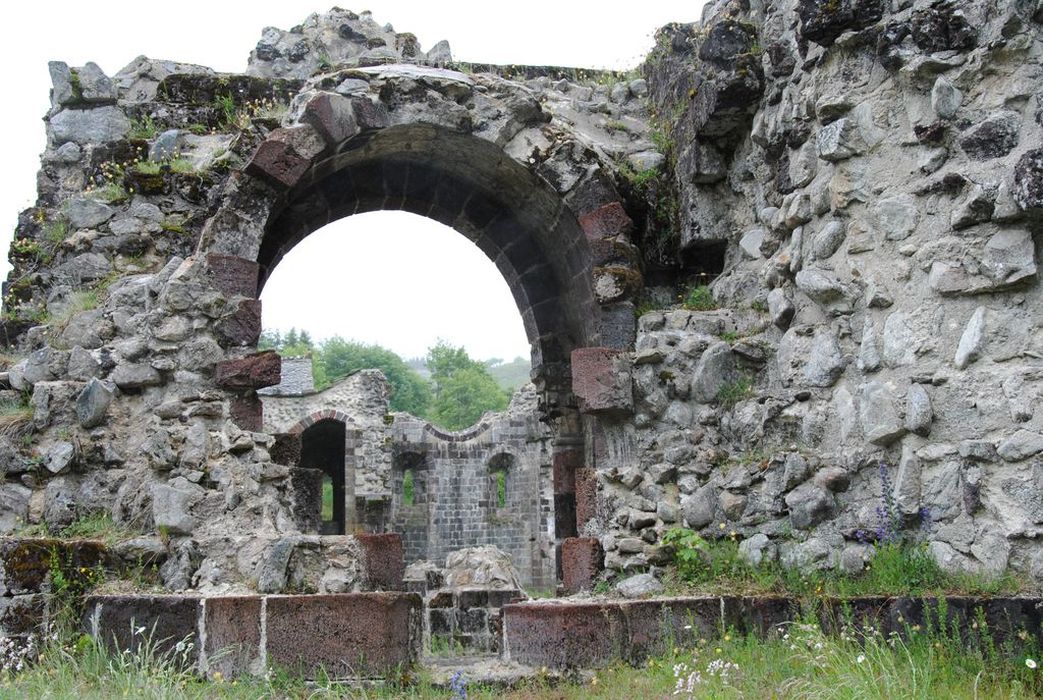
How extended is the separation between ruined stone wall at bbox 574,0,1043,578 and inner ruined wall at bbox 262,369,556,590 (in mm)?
14731

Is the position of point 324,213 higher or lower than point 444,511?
higher

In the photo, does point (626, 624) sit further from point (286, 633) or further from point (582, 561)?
point (286, 633)

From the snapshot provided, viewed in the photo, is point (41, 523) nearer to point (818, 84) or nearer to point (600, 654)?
point (600, 654)

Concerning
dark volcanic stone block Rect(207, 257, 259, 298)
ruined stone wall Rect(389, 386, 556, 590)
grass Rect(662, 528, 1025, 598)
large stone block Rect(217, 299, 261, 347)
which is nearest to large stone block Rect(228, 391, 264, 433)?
large stone block Rect(217, 299, 261, 347)

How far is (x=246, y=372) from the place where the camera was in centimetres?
669

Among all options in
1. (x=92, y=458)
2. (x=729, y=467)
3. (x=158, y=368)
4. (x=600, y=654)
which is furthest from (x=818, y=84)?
(x=92, y=458)

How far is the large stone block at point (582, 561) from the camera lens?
6.93 meters

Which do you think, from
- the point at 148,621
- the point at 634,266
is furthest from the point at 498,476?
the point at 148,621

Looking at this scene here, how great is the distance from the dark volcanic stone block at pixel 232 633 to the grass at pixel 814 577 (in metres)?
2.40

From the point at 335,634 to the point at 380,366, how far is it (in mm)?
48997

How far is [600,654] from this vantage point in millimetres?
5629

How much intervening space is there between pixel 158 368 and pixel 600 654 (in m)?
3.33

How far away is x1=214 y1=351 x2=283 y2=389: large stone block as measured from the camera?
6.68 m

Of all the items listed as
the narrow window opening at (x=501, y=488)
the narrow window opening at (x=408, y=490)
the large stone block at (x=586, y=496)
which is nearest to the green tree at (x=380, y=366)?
the narrow window opening at (x=408, y=490)
